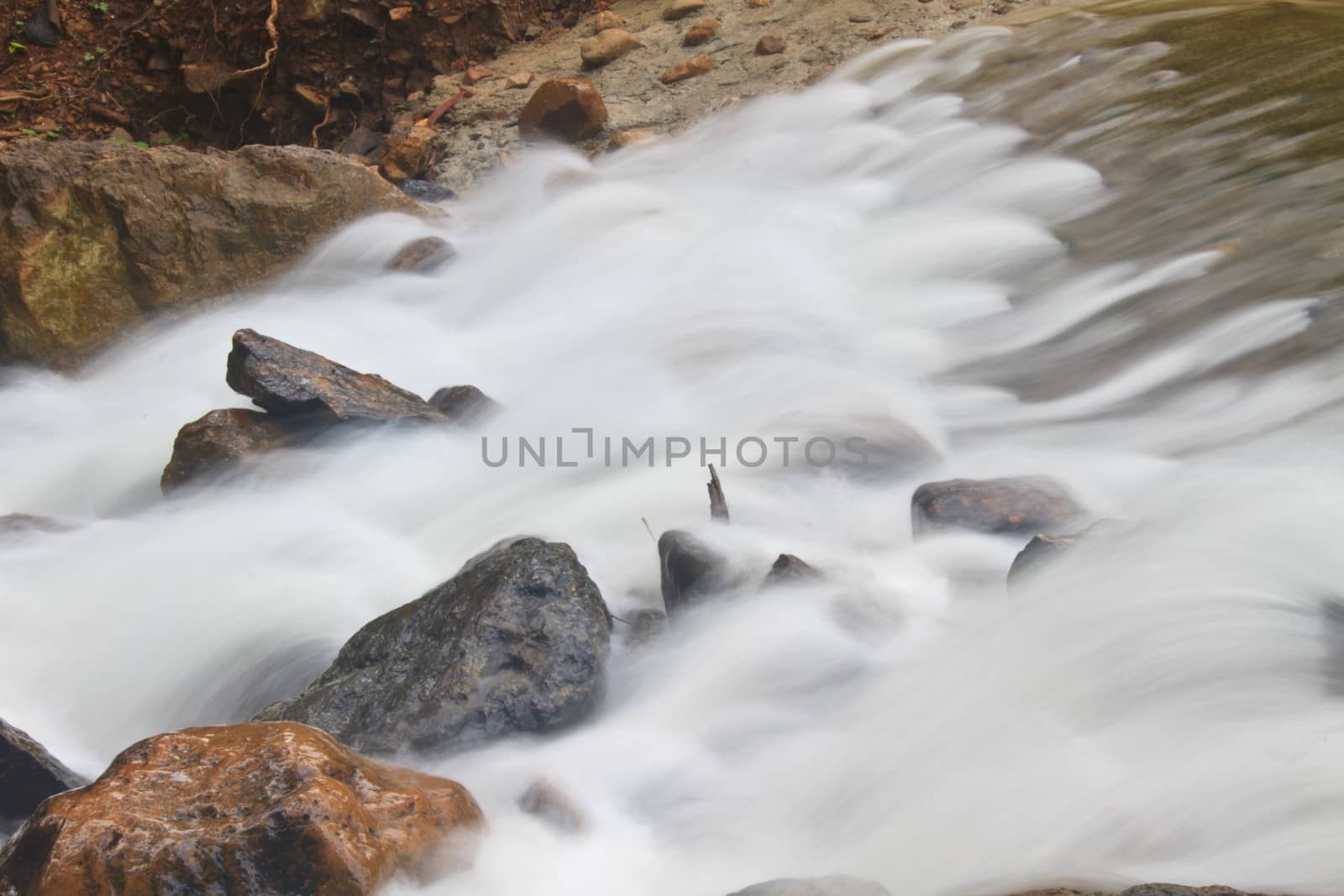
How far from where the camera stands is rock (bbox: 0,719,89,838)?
2.47 m

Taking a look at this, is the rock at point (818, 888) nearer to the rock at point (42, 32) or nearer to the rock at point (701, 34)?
the rock at point (701, 34)

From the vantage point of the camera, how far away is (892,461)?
362 cm

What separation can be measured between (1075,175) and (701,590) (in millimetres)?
3252

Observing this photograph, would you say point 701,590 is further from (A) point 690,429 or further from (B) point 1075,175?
(B) point 1075,175

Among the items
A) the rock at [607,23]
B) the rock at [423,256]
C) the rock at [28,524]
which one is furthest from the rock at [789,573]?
the rock at [607,23]

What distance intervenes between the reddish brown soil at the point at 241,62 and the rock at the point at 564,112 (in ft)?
4.04

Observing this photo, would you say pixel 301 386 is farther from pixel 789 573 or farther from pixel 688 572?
pixel 789 573

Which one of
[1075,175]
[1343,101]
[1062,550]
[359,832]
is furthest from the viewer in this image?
[1075,175]

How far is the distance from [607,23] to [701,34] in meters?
0.78

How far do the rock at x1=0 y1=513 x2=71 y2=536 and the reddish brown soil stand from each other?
4.39 m

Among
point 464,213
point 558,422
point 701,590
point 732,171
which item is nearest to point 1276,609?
point 701,590

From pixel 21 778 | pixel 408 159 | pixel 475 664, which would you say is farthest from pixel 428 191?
pixel 21 778

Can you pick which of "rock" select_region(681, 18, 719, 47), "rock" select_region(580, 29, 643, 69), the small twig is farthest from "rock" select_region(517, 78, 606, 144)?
the small twig

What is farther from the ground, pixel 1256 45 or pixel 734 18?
pixel 734 18
